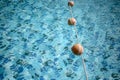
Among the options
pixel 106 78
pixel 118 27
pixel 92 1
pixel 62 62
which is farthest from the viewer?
pixel 92 1

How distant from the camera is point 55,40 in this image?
4.37 feet

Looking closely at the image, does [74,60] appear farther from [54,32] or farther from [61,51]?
[54,32]

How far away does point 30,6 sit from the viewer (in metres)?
1.72

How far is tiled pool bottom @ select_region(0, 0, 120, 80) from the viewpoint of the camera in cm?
111

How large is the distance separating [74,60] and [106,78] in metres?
0.23

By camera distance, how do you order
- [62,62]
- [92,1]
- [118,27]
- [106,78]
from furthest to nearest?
[92,1] < [118,27] < [62,62] < [106,78]

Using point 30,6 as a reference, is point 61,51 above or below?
below

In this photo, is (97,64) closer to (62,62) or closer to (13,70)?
(62,62)

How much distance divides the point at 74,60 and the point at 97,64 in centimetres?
14

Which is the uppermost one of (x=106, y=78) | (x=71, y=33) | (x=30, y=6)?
(x=30, y=6)

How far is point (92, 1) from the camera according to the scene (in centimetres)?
171

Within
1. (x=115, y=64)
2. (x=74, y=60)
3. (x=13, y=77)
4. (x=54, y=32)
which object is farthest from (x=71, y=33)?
(x=13, y=77)

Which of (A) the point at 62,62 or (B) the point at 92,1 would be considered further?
(B) the point at 92,1

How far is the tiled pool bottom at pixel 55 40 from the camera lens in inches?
43.6
